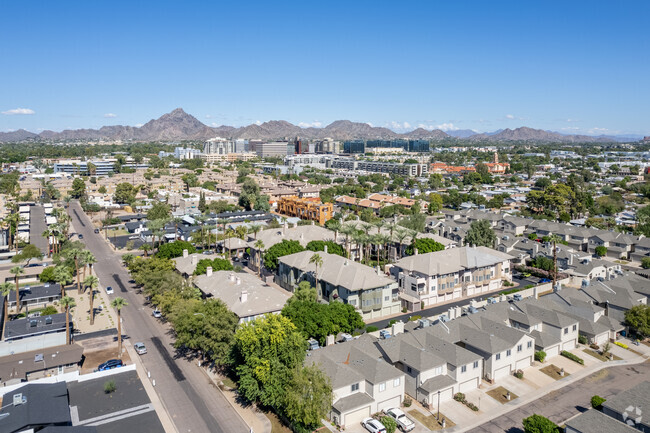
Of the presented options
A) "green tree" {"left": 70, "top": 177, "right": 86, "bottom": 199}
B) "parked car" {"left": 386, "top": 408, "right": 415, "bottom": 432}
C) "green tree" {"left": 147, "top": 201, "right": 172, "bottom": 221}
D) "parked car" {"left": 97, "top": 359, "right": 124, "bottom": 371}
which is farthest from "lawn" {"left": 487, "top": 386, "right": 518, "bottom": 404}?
"green tree" {"left": 70, "top": 177, "right": 86, "bottom": 199}

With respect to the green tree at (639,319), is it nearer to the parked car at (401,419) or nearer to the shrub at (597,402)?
the shrub at (597,402)

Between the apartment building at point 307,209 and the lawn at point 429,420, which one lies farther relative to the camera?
the apartment building at point 307,209

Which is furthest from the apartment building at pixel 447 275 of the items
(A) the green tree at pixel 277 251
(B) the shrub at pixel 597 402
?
(B) the shrub at pixel 597 402

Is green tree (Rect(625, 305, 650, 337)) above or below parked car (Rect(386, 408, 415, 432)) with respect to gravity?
above

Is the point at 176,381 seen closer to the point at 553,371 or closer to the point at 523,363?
the point at 523,363

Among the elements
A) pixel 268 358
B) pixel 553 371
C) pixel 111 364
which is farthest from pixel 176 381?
pixel 553 371

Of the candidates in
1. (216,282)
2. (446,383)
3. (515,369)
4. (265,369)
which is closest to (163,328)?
(216,282)

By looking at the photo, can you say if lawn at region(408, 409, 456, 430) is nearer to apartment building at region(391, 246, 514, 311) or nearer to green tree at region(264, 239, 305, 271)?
apartment building at region(391, 246, 514, 311)
